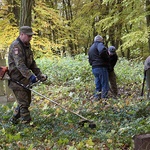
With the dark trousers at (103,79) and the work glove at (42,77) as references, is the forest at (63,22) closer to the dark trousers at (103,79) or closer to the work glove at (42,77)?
the dark trousers at (103,79)

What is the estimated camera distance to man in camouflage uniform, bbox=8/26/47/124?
5625 mm

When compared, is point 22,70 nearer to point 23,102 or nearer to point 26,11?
point 23,102

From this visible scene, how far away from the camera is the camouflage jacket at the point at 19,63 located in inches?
221

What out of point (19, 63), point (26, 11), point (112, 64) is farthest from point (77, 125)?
point (26, 11)

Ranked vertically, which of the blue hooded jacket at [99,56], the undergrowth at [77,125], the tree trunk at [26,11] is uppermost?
the tree trunk at [26,11]

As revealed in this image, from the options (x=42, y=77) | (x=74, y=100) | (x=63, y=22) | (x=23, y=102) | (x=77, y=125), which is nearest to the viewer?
(x=77, y=125)

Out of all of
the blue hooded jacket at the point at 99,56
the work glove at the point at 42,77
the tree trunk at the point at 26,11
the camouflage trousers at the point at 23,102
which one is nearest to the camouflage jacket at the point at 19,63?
the camouflage trousers at the point at 23,102

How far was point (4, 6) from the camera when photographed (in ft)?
50.3

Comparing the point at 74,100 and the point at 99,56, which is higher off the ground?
the point at 99,56

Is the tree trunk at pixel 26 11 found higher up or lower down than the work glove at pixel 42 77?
higher up

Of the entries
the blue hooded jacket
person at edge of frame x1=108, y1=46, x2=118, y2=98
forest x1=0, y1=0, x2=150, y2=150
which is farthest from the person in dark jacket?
person at edge of frame x1=108, y1=46, x2=118, y2=98

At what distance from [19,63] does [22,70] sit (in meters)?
0.16

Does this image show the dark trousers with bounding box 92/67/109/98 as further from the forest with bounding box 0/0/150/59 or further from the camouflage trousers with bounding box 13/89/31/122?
the forest with bounding box 0/0/150/59

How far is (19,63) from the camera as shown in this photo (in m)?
5.61
